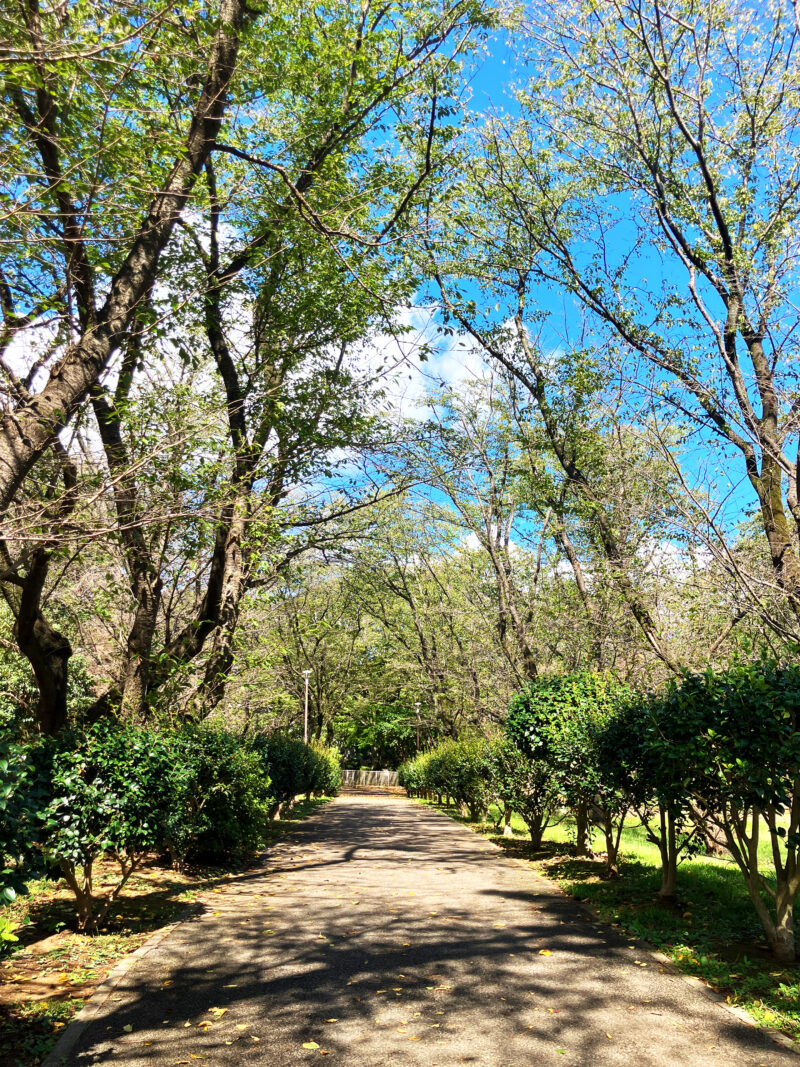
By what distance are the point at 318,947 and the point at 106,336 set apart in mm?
4991

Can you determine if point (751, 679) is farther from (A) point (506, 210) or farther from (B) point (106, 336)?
(A) point (506, 210)

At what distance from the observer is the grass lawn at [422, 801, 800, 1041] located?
425 centimetres

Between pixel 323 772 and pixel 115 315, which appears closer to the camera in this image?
pixel 115 315

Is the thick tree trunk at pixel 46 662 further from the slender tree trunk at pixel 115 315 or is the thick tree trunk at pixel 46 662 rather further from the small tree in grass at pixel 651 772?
the small tree in grass at pixel 651 772

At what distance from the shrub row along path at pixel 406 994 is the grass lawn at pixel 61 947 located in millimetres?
219

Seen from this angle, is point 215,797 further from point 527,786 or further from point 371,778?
point 371,778

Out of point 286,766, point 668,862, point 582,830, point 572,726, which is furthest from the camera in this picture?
point 286,766

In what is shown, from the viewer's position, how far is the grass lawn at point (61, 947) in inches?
143

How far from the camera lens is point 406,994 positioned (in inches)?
171

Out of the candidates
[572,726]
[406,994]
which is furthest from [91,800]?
[572,726]

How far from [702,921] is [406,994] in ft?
10.5

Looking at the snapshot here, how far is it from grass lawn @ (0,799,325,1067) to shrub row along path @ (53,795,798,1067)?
0.72ft

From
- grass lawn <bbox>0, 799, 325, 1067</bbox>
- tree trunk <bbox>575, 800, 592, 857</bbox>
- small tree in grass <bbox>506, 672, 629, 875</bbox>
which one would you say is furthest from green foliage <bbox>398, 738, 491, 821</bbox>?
grass lawn <bbox>0, 799, 325, 1067</bbox>

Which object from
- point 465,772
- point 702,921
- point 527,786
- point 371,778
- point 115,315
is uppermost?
point 115,315
